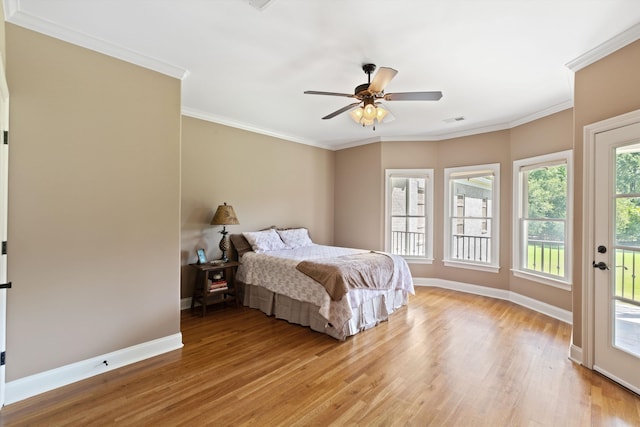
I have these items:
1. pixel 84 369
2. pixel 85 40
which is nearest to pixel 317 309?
pixel 84 369

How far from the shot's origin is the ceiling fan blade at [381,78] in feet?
7.55

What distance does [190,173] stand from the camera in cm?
408

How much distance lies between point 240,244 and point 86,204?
7.27 feet

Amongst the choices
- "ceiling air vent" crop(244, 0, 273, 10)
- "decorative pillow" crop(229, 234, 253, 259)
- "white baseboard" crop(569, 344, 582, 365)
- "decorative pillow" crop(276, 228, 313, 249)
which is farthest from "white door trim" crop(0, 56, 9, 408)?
"white baseboard" crop(569, 344, 582, 365)

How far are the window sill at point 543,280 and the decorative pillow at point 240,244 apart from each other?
396cm

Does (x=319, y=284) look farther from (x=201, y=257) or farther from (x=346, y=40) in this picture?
(x=346, y=40)

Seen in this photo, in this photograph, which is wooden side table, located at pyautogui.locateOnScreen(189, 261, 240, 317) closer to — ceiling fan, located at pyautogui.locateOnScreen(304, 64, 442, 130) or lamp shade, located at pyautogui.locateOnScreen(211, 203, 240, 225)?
lamp shade, located at pyautogui.locateOnScreen(211, 203, 240, 225)

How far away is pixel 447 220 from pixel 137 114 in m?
4.74

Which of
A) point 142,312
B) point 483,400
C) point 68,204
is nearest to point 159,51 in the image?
point 68,204

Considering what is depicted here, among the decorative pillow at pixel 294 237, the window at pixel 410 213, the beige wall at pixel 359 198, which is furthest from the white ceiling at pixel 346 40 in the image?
the decorative pillow at pixel 294 237

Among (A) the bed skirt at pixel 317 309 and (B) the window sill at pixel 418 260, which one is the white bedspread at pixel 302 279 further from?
(B) the window sill at pixel 418 260

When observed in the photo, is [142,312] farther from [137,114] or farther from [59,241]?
[137,114]

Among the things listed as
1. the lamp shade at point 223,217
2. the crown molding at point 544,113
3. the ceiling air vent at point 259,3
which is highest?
the ceiling air vent at point 259,3

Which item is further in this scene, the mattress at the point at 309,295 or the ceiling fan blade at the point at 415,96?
the mattress at the point at 309,295
